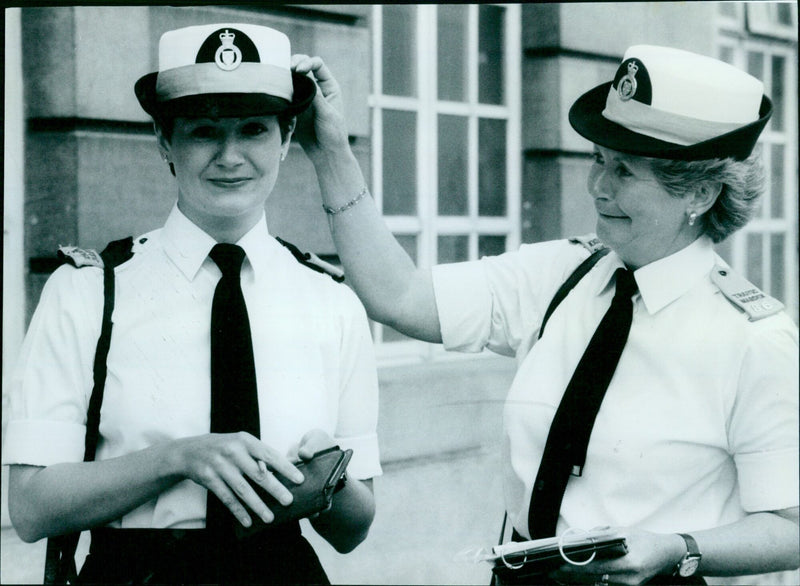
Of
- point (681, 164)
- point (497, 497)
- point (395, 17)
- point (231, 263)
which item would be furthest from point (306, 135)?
point (497, 497)

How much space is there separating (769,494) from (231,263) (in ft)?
4.69

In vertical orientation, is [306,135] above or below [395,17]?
below

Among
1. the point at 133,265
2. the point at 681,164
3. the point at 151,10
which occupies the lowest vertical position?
the point at 133,265

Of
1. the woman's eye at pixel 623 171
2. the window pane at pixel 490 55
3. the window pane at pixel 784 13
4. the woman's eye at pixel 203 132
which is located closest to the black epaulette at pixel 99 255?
the woman's eye at pixel 203 132

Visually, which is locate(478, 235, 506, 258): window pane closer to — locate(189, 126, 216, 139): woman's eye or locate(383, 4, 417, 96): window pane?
locate(383, 4, 417, 96): window pane

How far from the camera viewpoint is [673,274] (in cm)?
231

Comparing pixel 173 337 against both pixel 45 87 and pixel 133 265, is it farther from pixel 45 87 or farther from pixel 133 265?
pixel 45 87

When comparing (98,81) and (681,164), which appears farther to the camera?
(98,81)

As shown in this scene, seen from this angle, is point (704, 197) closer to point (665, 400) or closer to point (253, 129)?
point (665, 400)

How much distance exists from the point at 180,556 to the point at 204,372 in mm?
450

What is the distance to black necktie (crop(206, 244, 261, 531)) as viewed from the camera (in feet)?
7.57

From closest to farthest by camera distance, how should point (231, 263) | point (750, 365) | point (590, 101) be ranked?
point (750, 365), point (231, 263), point (590, 101)

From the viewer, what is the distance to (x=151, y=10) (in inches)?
98.7

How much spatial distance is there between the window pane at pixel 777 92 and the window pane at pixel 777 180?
70mm
